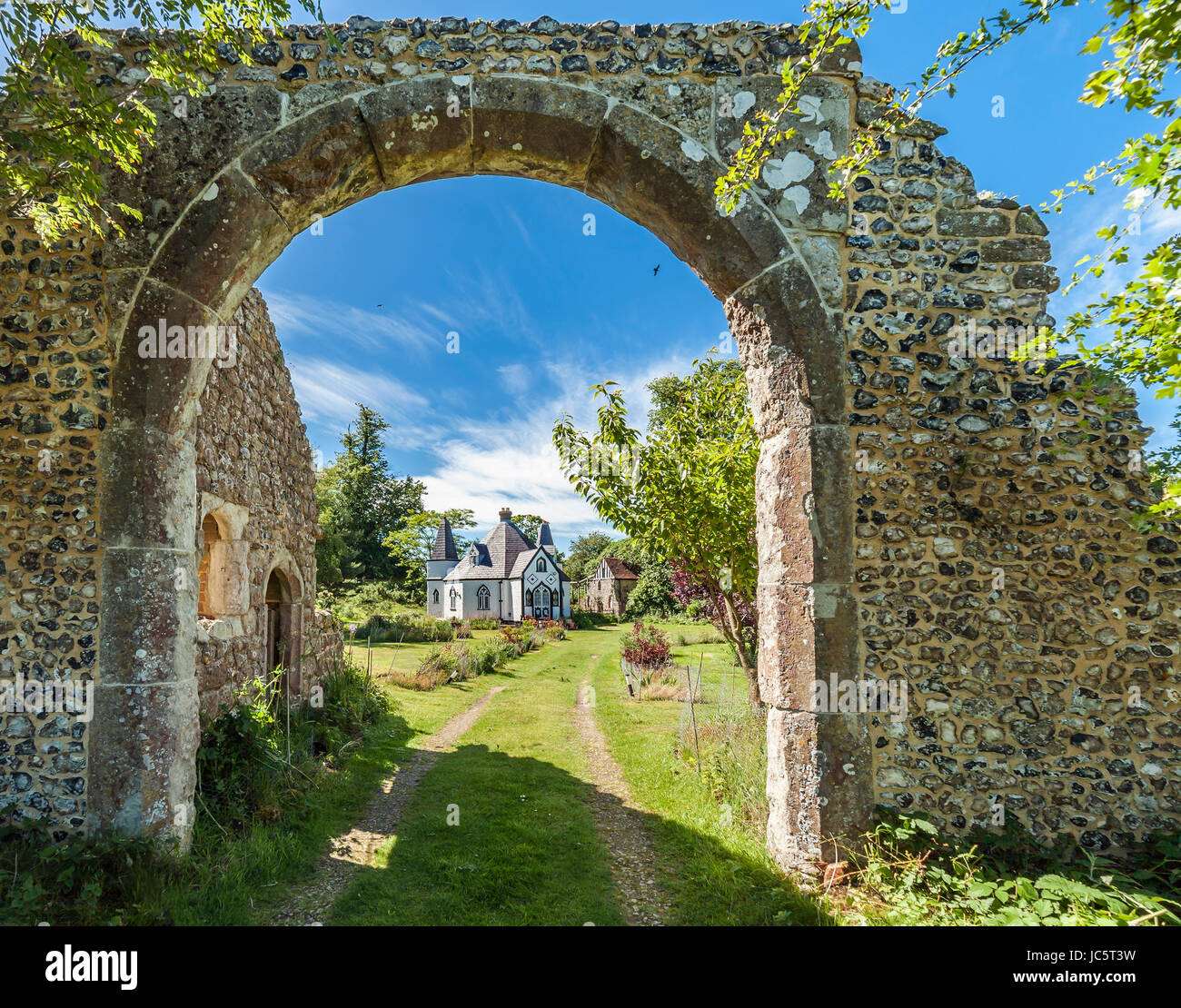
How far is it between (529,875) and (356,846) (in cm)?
163

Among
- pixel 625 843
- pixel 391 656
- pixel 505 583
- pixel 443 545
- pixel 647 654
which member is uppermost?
pixel 443 545

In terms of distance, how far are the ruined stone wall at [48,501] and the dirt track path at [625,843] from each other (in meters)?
3.65

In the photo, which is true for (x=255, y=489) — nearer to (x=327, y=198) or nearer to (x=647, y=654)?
(x=327, y=198)

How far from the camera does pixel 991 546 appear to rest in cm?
387

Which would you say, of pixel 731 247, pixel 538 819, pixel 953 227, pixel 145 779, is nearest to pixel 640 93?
pixel 731 247

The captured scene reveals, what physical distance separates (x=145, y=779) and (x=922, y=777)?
499 centimetres

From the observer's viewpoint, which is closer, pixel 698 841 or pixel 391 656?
pixel 698 841

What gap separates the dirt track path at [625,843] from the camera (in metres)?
3.96

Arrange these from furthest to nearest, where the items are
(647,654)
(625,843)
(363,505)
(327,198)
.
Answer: (363,505)
(647,654)
(625,843)
(327,198)

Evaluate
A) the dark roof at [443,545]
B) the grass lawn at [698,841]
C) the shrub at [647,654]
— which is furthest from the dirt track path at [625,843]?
the dark roof at [443,545]

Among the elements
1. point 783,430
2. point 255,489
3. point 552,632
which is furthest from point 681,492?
point 552,632

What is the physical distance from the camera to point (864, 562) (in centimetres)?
387

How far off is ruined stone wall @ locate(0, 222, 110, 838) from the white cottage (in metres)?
31.1

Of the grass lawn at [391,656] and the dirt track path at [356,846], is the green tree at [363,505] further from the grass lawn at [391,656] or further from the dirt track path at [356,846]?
the dirt track path at [356,846]
